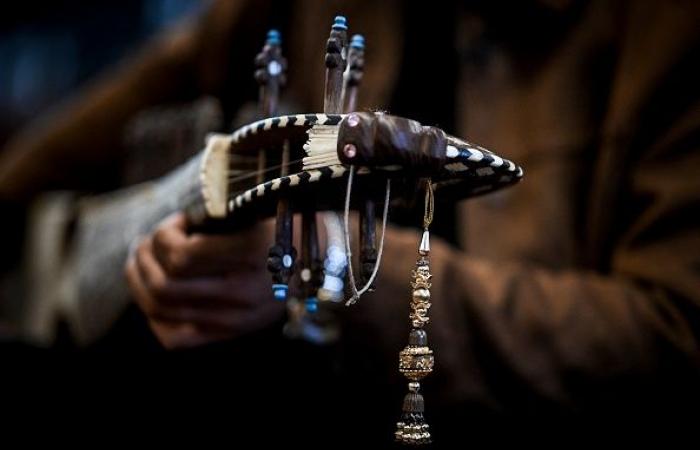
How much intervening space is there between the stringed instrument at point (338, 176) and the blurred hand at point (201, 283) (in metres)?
0.04

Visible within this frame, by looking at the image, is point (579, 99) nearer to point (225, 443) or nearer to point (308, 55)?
point (308, 55)

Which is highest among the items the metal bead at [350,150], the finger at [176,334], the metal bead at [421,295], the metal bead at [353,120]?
the metal bead at [353,120]

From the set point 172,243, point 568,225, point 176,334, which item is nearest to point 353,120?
point 172,243

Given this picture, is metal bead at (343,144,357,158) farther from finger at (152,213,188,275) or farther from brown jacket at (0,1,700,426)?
brown jacket at (0,1,700,426)

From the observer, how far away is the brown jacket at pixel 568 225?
0.88 metres

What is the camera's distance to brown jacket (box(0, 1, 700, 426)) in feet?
2.90

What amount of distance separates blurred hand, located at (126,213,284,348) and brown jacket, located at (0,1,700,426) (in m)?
0.18

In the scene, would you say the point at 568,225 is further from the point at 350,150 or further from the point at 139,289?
the point at 350,150

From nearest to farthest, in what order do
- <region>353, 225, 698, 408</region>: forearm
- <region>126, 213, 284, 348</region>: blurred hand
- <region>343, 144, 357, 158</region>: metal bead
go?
<region>343, 144, 357, 158</region>: metal bead
<region>126, 213, 284, 348</region>: blurred hand
<region>353, 225, 698, 408</region>: forearm

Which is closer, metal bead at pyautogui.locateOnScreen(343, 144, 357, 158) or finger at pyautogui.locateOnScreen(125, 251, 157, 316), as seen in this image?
metal bead at pyautogui.locateOnScreen(343, 144, 357, 158)

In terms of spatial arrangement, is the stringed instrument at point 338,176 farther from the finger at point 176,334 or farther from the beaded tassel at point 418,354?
the finger at point 176,334

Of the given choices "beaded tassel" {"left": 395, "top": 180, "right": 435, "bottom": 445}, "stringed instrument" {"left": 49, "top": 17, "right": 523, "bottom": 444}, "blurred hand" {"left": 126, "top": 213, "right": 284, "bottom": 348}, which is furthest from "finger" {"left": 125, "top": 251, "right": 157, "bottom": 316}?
"beaded tassel" {"left": 395, "top": 180, "right": 435, "bottom": 445}

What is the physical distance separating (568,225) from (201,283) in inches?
22.1

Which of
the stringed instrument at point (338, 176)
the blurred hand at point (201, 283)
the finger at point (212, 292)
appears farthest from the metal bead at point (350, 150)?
the finger at point (212, 292)
